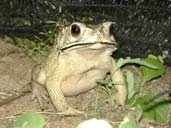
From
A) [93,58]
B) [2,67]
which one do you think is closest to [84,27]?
[93,58]

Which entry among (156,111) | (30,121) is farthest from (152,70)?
(30,121)

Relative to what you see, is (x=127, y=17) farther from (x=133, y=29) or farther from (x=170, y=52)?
(x=170, y=52)

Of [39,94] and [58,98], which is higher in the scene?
[39,94]

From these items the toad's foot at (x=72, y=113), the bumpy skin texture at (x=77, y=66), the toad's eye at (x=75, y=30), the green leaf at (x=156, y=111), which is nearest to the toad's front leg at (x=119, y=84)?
the bumpy skin texture at (x=77, y=66)

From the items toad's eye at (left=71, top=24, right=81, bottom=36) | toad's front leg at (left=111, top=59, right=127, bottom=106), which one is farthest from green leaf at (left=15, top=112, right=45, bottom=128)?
toad's front leg at (left=111, top=59, right=127, bottom=106)

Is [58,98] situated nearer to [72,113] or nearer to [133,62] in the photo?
[72,113]

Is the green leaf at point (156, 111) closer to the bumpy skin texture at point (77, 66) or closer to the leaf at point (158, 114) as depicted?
the leaf at point (158, 114)
